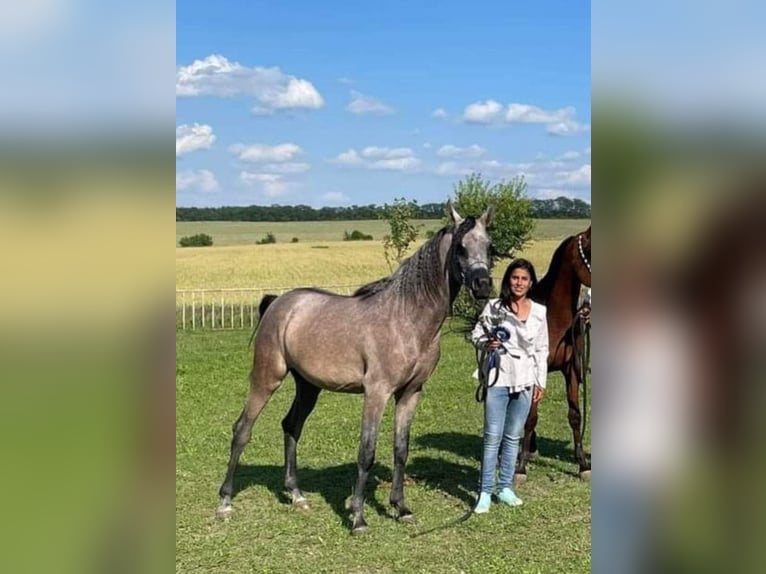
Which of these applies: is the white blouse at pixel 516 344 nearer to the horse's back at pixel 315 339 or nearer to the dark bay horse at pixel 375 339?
the dark bay horse at pixel 375 339

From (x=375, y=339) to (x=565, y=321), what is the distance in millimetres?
2007

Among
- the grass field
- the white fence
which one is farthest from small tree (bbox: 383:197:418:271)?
the white fence

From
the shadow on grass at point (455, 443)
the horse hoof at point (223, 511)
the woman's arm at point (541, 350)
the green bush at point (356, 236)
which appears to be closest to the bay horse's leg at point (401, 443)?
the woman's arm at point (541, 350)

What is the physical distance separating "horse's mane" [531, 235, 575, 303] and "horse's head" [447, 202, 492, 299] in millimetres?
1516

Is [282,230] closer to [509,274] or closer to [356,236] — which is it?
[356,236]

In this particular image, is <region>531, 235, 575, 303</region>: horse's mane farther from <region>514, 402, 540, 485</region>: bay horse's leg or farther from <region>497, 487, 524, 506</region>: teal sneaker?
<region>497, 487, 524, 506</region>: teal sneaker

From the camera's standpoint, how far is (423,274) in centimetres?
502

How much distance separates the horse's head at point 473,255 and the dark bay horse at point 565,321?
5.02 feet

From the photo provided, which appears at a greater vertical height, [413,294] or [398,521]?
[413,294]

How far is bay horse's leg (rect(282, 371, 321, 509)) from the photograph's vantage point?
227 inches
